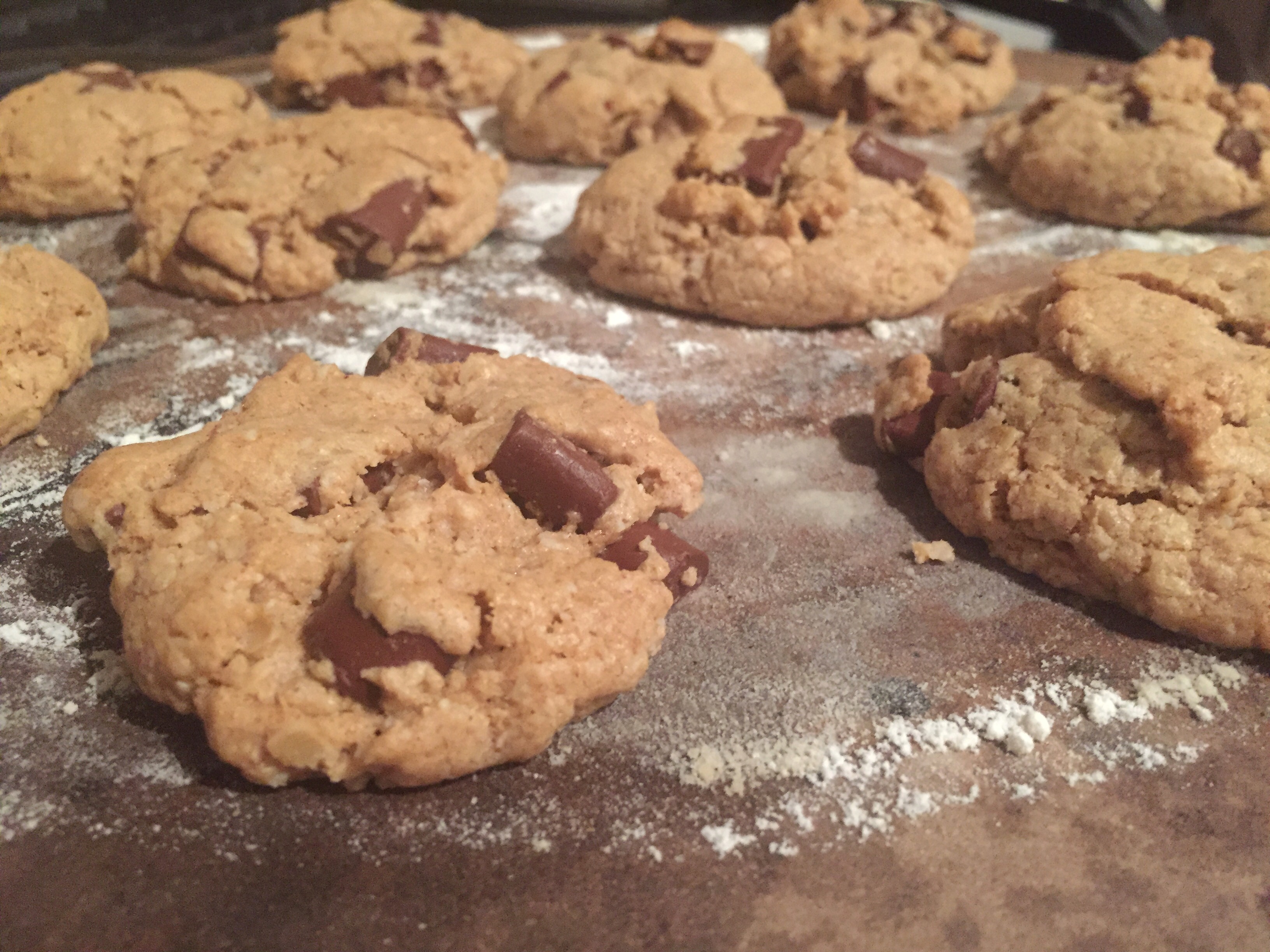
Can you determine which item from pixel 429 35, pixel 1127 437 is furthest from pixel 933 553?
pixel 429 35

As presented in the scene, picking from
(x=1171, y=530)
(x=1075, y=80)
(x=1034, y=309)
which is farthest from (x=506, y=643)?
(x=1075, y=80)

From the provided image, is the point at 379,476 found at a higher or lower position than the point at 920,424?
higher

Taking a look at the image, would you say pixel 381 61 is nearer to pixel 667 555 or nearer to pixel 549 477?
pixel 549 477

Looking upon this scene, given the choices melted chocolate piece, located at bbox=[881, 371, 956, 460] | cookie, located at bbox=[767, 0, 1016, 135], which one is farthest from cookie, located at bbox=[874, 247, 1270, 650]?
cookie, located at bbox=[767, 0, 1016, 135]

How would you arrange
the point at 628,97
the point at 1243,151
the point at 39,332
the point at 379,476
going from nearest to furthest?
1. the point at 379,476
2. the point at 39,332
3. the point at 1243,151
4. the point at 628,97

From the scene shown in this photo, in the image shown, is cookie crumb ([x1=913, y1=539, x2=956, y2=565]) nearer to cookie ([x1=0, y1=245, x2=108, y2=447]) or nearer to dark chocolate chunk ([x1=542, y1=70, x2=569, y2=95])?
cookie ([x1=0, y1=245, x2=108, y2=447])

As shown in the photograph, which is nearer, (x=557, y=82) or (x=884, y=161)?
(x=884, y=161)

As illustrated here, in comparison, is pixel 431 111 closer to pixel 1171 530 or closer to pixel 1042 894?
pixel 1171 530
